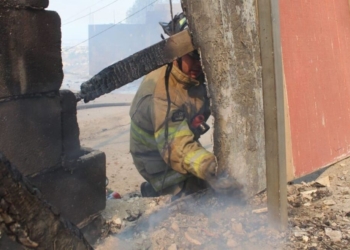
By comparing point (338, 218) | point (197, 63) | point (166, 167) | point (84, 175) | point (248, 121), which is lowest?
point (338, 218)

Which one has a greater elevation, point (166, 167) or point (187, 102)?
point (187, 102)

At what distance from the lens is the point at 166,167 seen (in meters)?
3.60

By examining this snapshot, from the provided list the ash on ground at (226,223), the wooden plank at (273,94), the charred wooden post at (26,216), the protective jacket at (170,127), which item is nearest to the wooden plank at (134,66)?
the wooden plank at (273,94)

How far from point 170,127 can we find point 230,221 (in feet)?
2.96

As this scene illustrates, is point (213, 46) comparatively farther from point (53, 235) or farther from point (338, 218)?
point (53, 235)

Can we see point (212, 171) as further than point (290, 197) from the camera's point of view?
No

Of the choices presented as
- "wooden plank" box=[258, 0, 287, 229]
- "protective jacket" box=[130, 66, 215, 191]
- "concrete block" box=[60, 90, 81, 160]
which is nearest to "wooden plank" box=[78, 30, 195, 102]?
"concrete block" box=[60, 90, 81, 160]

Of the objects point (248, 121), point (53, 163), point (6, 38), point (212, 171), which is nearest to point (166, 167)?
point (212, 171)

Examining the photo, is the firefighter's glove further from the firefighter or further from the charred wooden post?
the charred wooden post

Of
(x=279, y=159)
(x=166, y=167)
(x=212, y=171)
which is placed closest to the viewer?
(x=279, y=159)

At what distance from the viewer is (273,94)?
85.2 inches

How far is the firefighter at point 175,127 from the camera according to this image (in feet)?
9.17

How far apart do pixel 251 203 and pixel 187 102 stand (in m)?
1.07

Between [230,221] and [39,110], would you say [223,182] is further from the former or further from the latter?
[39,110]
